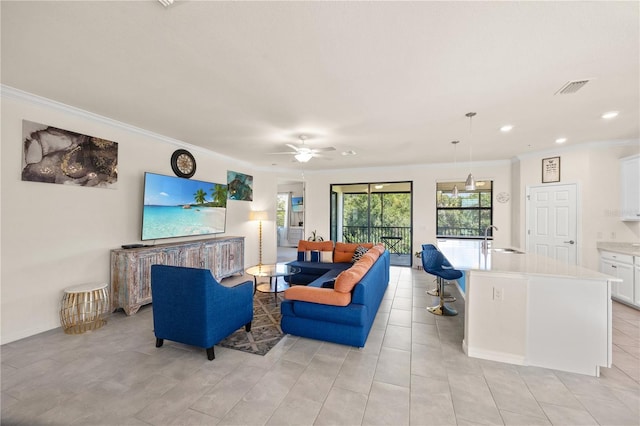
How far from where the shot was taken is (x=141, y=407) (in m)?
1.95

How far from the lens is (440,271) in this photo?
13.0ft

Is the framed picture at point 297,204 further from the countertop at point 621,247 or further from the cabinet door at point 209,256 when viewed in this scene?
the countertop at point 621,247

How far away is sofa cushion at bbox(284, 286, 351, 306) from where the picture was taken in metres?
2.81

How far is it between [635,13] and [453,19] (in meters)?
1.13

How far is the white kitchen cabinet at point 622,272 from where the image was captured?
4027 millimetres

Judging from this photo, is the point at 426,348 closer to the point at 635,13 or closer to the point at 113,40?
the point at 635,13

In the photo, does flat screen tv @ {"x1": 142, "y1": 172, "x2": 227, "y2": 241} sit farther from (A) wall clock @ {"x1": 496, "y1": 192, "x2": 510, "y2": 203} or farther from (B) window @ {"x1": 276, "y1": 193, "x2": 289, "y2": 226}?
(A) wall clock @ {"x1": 496, "y1": 192, "x2": 510, "y2": 203}

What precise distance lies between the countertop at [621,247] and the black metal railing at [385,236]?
11.8 ft

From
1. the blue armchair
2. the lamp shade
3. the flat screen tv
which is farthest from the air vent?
the lamp shade

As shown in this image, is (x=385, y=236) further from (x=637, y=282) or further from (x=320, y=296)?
(x=320, y=296)

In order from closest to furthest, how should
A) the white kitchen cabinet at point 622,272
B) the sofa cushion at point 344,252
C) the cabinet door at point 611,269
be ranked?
the white kitchen cabinet at point 622,272
the cabinet door at point 611,269
the sofa cushion at point 344,252

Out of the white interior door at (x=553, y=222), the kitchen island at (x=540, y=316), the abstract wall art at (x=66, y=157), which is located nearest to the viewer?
the kitchen island at (x=540, y=316)

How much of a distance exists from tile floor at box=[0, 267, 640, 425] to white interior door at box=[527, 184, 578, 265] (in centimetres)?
238

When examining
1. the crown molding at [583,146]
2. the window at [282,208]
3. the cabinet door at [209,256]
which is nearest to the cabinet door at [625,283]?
the crown molding at [583,146]
